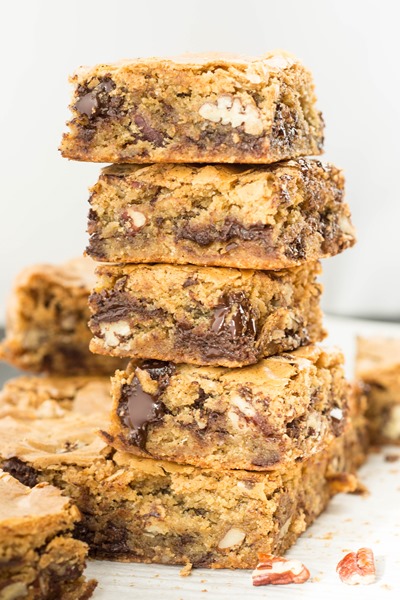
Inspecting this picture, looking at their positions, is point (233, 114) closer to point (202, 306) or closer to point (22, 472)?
point (202, 306)

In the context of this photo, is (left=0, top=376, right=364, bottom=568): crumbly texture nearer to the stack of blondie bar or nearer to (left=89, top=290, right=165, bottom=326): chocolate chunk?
the stack of blondie bar

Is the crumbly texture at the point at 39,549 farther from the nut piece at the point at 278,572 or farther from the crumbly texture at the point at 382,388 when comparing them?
the crumbly texture at the point at 382,388

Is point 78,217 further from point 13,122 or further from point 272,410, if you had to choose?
point 272,410

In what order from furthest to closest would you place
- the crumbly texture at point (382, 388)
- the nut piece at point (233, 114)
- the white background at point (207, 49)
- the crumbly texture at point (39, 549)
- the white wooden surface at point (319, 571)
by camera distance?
the white background at point (207, 49), the crumbly texture at point (382, 388), the white wooden surface at point (319, 571), the nut piece at point (233, 114), the crumbly texture at point (39, 549)

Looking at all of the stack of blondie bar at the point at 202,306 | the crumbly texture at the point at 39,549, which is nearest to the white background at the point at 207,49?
the stack of blondie bar at the point at 202,306

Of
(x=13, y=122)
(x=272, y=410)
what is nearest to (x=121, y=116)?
(x=272, y=410)

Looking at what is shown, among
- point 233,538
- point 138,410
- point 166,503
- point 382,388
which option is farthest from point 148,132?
point 382,388

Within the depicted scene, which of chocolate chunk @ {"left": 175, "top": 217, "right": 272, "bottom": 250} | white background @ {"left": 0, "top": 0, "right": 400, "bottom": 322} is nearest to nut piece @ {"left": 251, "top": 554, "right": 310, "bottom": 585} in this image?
chocolate chunk @ {"left": 175, "top": 217, "right": 272, "bottom": 250}
